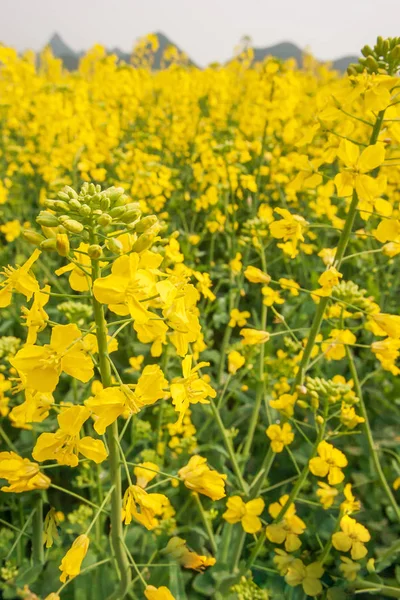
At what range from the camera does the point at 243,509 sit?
6.48 feet

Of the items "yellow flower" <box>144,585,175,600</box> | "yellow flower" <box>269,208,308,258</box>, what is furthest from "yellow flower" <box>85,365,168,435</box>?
"yellow flower" <box>269,208,308,258</box>

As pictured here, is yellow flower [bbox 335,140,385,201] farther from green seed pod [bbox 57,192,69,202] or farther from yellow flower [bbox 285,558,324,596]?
yellow flower [bbox 285,558,324,596]

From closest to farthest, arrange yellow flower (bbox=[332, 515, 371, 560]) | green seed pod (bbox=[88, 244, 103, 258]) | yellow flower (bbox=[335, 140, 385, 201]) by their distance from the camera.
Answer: green seed pod (bbox=[88, 244, 103, 258])
yellow flower (bbox=[335, 140, 385, 201])
yellow flower (bbox=[332, 515, 371, 560])

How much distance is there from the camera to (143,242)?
1230 millimetres

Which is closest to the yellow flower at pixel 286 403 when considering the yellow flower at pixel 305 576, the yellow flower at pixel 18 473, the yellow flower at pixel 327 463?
the yellow flower at pixel 327 463

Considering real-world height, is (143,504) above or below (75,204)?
below

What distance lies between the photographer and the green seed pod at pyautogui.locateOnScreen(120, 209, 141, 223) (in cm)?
130

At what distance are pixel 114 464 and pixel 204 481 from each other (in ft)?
0.86

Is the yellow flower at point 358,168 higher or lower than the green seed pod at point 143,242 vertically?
higher

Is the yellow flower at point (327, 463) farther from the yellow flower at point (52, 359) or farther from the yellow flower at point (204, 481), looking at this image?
the yellow flower at point (52, 359)

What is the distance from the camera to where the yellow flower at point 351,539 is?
195cm

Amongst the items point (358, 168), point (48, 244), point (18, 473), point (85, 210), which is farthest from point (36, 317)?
point (358, 168)

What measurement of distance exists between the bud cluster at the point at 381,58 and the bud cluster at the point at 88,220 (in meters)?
0.97

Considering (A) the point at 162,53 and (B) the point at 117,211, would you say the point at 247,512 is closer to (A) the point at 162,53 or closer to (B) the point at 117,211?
(B) the point at 117,211
